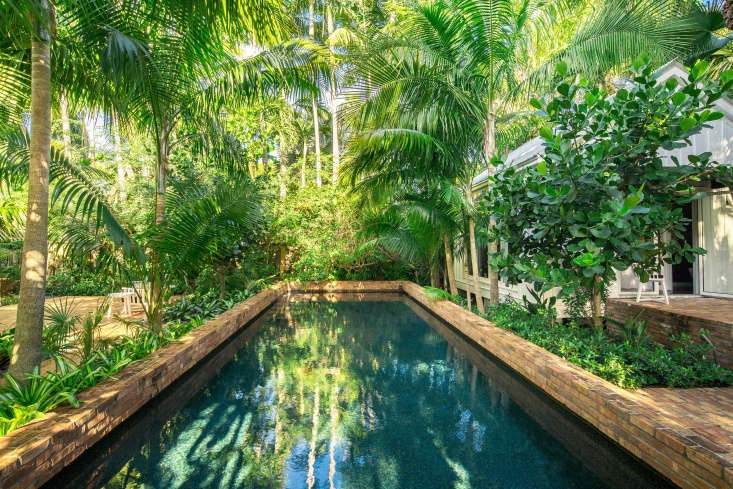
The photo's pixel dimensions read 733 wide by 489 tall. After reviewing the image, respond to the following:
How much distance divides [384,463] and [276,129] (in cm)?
1923

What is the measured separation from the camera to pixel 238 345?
7465mm

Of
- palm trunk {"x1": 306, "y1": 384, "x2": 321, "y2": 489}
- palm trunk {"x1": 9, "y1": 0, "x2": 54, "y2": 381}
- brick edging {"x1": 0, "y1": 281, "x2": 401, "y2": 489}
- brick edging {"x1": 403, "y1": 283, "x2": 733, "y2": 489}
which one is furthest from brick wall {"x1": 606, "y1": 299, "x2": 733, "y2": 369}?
palm trunk {"x1": 9, "y1": 0, "x2": 54, "y2": 381}

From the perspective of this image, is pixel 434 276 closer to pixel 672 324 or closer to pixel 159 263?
pixel 672 324

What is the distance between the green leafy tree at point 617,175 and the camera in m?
4.39

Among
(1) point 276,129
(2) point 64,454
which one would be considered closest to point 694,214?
(2) point 64,454

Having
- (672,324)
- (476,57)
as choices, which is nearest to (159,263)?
(476,57)

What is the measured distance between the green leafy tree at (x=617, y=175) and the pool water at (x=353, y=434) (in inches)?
66.3

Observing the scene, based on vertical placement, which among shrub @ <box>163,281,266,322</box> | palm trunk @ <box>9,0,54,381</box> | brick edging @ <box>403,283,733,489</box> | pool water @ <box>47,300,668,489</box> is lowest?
pool water @ <box>47,300,668,489</box>

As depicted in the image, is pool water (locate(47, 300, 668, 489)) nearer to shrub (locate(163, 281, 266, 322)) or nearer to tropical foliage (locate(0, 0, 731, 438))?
tropical foliage (locate(0, 0, 731, 438))

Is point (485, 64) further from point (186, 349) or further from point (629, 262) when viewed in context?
point (186, 349)

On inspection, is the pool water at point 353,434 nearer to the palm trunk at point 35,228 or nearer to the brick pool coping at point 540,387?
the brick pool coping at point 540,387

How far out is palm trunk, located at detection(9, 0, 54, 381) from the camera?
3.81 metres

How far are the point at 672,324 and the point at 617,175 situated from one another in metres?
2.69

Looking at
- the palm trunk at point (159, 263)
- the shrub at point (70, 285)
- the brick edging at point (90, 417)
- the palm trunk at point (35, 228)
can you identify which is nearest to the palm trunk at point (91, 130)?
the palm trunk at point (159, 263)
